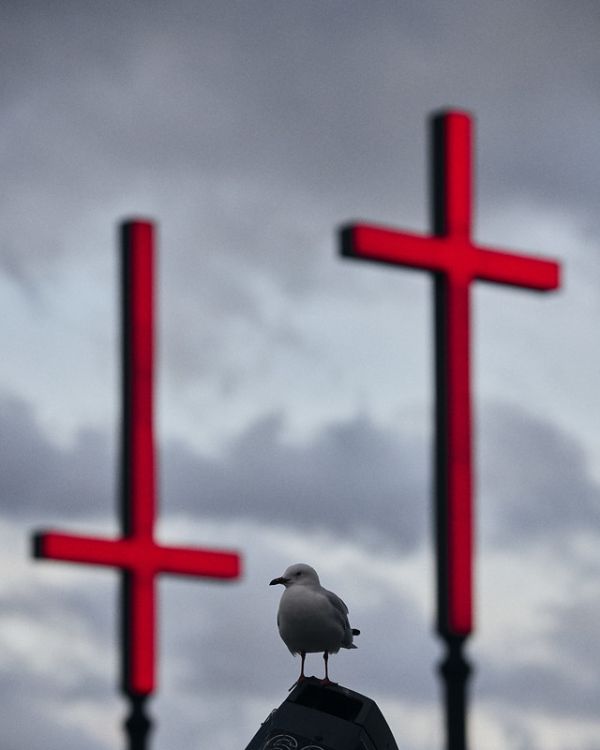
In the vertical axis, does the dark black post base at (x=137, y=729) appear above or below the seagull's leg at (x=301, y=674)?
above

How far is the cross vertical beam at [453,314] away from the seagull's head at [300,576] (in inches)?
125

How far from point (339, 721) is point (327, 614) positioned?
7.54ft

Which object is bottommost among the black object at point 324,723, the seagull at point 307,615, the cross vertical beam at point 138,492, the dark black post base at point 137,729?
the black object at point 324,723

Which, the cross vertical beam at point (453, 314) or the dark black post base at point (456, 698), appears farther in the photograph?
the cross vertical beam at point (453, 314)

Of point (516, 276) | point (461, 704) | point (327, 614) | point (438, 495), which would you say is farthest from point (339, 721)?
point (516, 276)

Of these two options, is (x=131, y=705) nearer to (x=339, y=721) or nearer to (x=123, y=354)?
(x=123, y=354)

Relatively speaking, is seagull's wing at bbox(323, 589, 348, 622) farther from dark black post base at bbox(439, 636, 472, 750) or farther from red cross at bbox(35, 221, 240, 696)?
red cross at bbox(35, 221, 240, 696)

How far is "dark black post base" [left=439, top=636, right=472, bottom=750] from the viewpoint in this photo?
16.0 m

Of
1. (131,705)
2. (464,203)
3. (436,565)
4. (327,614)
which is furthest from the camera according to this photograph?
(131,705)

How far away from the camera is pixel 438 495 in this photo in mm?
17250

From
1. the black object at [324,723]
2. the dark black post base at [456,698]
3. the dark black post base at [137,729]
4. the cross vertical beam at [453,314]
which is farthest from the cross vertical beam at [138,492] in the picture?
the black object at [324,723]

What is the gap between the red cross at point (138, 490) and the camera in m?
21.1

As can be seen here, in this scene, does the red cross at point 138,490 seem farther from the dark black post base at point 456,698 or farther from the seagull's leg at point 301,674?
the seagull's leg at point 301,674

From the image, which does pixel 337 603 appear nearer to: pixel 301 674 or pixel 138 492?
pixel 301 674
